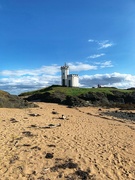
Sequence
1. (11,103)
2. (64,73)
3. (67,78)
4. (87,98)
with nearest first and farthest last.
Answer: (11,103), (87,98), (64,73), (67,78)

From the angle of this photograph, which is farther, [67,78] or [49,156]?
[67,78]

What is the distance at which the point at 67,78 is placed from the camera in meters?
64.8

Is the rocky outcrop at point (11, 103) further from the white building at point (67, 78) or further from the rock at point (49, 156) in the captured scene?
the white building at point (67, 78)

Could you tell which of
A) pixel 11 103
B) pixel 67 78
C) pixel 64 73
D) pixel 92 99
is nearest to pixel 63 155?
pixel 11 103

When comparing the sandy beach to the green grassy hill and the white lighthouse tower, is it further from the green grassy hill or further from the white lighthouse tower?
the white lighthouse tower

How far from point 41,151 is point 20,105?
1989cm

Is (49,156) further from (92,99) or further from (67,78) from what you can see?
(67,78)

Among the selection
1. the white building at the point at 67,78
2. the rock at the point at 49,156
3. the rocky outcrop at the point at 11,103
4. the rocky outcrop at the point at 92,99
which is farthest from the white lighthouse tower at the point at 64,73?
the rock at the point at 49,156

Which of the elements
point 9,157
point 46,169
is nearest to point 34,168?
point 46,169

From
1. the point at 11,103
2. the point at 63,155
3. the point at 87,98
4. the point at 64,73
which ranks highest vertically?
the point at 64,73

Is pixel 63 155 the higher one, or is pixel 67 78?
pixel 67 78

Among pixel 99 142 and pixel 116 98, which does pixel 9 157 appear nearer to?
pixel 99 142

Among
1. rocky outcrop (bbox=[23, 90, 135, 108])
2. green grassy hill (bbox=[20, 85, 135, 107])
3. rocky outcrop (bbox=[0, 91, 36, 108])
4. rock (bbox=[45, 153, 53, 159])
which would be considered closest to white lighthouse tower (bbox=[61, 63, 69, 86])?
green grassy hill (bbox=[20, 85, 135, 107])

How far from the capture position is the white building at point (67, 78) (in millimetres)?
63741
